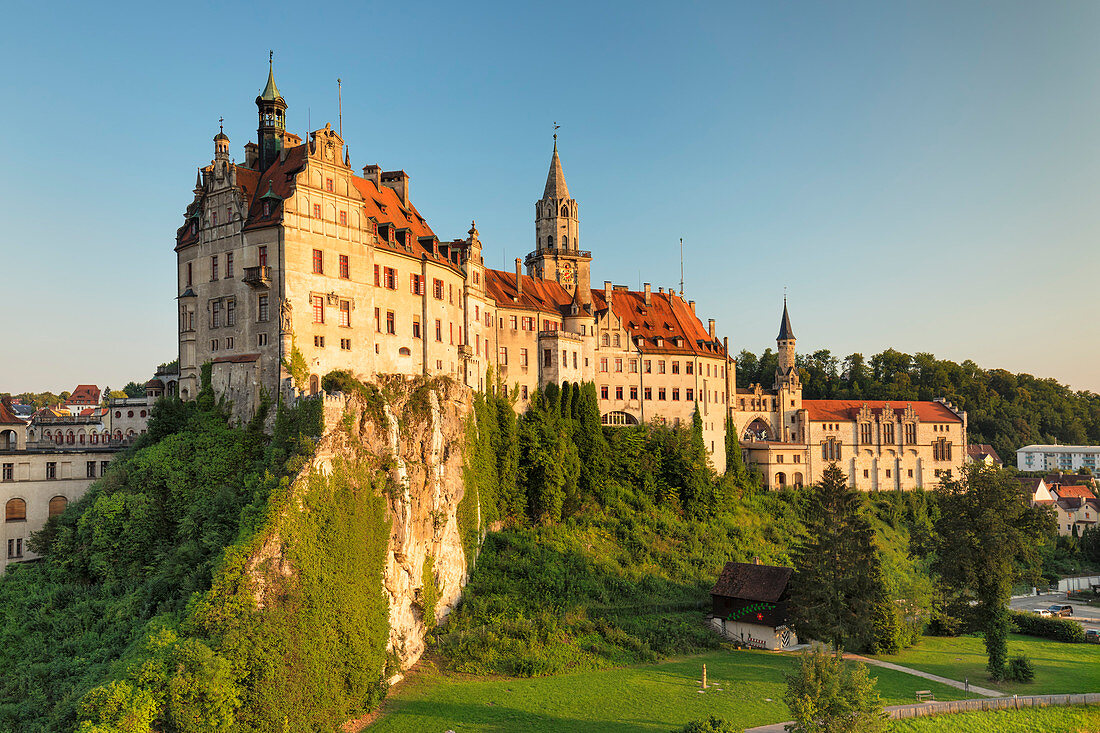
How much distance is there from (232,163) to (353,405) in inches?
750

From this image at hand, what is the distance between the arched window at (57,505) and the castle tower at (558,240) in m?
47.6

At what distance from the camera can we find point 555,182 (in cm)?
8444

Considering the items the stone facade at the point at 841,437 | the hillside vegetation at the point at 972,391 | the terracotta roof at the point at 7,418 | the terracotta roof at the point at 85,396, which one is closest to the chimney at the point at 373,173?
the terracotta roof at the point at 7,418

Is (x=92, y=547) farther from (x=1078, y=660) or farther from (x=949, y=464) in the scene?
(x=949, y=464)

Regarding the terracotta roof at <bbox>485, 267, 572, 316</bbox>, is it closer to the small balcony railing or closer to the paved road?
the small balcony railing

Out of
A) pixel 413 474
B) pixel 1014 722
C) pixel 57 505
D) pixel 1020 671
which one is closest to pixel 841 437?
pixel 1020 671

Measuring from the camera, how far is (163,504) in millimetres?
46969

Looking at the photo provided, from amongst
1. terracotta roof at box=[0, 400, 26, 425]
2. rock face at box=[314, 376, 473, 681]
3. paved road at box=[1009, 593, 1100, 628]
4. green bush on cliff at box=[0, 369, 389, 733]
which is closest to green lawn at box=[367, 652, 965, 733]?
green bush on cliff at box=[0, 369, 389, 733]

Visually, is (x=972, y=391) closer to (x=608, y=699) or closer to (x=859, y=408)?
(x=859, y=408)

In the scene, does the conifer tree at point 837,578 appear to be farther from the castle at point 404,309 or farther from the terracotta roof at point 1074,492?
the terracotta roof at point 1074,492

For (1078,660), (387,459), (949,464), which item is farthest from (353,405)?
(949,464)

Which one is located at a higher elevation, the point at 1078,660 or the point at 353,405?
the point at 353,405

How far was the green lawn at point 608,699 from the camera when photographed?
40500mm

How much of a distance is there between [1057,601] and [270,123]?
8810 cm
